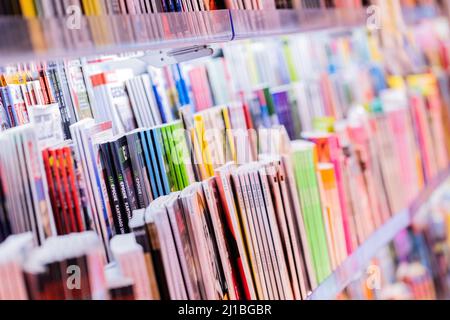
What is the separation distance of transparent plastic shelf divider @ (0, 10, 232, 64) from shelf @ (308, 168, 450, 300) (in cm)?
68

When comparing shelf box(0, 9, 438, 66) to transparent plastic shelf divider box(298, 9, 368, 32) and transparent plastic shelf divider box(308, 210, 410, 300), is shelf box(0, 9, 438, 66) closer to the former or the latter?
transparent plastic shelf divider box(298, 9, 368, 32)

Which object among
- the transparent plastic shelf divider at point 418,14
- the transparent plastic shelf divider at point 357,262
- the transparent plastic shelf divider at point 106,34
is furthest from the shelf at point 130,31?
the transparent plastic shelf divider at point 418,14

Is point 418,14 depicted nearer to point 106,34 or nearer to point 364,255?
point 364,255

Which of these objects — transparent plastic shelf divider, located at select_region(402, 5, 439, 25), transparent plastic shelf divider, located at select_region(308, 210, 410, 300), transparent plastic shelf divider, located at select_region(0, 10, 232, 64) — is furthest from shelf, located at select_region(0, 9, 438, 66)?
transparent plastic shelf divider, located at select_region(402, 5, 439, 25)

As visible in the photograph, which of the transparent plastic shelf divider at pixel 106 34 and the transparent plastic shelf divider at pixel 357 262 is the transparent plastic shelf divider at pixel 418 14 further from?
the transparent plastic shelf divider at pixel 106 34

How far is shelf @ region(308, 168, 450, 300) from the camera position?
5.34 ft

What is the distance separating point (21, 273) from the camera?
92cm

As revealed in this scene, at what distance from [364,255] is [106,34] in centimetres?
113

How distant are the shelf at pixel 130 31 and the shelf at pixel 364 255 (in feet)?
1.99

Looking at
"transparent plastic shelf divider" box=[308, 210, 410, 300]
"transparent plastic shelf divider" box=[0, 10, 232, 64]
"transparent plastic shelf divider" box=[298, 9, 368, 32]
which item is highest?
"transparent plastic shelf divider" box=[298, 9, 368, 32]

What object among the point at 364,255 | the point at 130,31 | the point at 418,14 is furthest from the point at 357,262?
the point at 418,14
